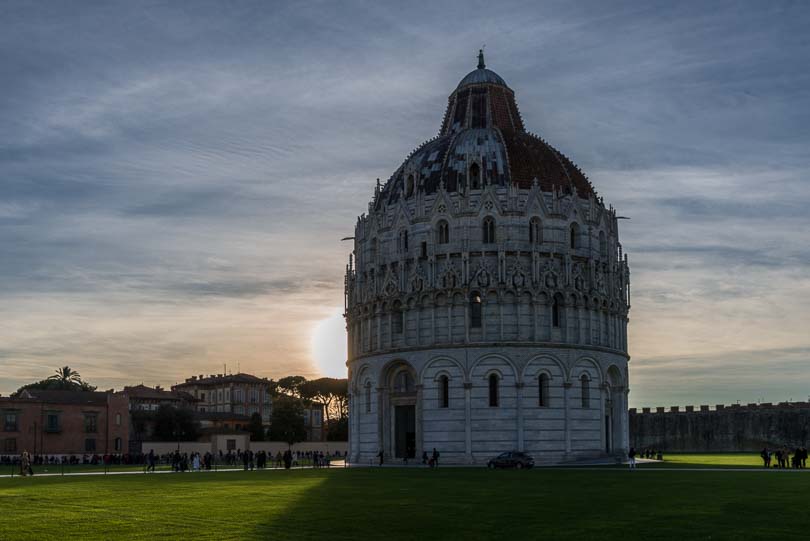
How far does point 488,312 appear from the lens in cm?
6744

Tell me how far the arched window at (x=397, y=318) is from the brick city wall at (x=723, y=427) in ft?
152

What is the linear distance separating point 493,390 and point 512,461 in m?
9.26

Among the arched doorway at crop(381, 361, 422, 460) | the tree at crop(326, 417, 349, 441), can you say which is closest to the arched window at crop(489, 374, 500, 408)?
the arched doorway at crop(381, 361, 422, 460)

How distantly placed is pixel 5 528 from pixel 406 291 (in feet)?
156

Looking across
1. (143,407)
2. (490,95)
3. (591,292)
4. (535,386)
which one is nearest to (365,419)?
(535,386)

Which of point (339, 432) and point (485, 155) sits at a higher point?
point (485, 155)

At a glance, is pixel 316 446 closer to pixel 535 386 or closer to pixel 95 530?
pixel 535 386

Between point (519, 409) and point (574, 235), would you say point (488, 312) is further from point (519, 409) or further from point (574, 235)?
point (574, 235)

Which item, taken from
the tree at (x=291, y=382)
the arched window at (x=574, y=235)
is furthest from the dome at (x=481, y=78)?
the tree at (x=291, y=382)

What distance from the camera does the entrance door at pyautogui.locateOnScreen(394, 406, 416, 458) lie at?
2768 inches

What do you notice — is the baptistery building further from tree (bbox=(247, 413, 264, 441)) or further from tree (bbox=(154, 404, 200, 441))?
tree (bbox=(247, 413, 264, 441))

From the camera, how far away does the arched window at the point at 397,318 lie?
70.3 metres

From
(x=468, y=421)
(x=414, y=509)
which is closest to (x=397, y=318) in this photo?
(x=468, y=421)

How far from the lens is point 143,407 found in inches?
5094
